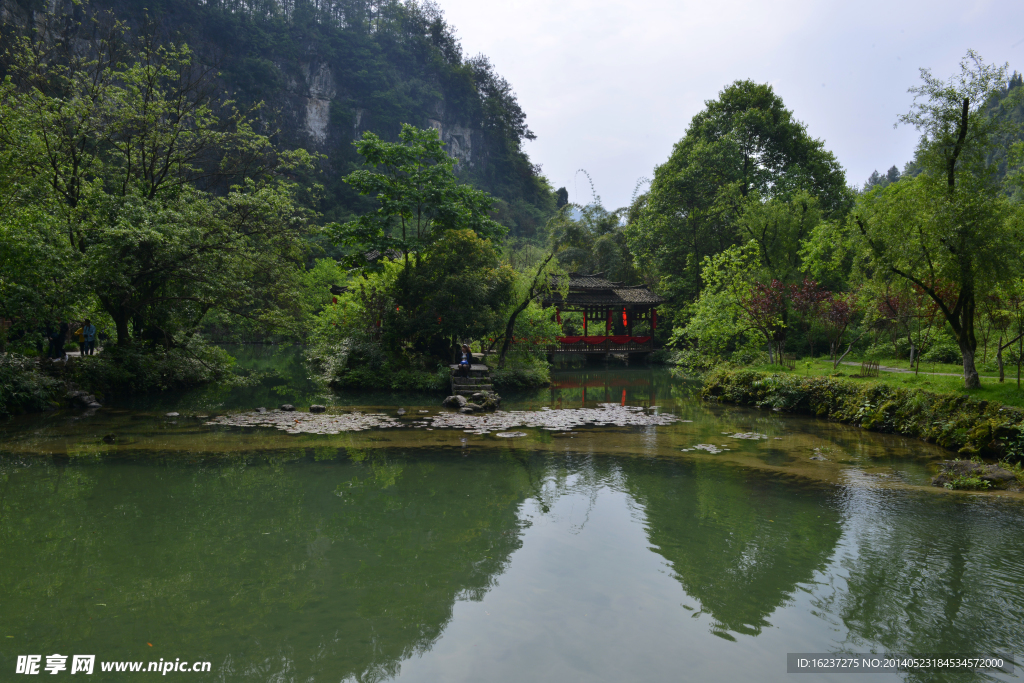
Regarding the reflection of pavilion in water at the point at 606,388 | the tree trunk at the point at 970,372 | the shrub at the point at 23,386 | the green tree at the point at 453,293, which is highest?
the green tree at the point at 453,293

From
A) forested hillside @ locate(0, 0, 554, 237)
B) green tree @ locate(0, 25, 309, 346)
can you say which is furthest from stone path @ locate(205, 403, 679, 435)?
forested hillside @ locate(0, 0, 554, 237)

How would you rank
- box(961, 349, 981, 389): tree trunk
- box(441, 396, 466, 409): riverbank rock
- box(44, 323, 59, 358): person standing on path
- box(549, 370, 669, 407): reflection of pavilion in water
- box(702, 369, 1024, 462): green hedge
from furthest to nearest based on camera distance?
box(549, 370, 669, 407): reflection of pavilion in water
box(441, 396, 466, 409): riverbank rock
box(44, 323, 59, 358): person standing on path
box(961, 349, 981, 389): tree trunk
box(702, 369, 1024, 462): green hedge

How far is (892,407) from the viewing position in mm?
10719

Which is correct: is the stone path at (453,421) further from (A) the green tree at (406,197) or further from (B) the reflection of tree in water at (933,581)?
(A) the green tree at (406,197)

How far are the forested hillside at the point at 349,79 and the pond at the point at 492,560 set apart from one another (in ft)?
112

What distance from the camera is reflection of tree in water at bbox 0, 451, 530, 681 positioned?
A: 3590 millimetres

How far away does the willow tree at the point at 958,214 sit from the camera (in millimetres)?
8953

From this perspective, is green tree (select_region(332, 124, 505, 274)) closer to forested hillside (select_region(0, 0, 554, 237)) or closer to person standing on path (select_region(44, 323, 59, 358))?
person standing on path (select_region(44, 323, 59, 358))

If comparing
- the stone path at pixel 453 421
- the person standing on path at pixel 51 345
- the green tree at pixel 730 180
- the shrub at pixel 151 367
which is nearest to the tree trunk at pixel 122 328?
the shrub at pixel 151 367

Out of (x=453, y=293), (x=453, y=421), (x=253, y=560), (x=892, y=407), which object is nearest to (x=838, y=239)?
(x=892, y=407)

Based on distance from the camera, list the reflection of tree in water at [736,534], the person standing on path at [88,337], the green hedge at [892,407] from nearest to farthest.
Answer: the reflection of tree in water at [736,534] < the green hedge at [892,407] < the person standing on path at [88,337]

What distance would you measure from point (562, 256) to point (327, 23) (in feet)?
159

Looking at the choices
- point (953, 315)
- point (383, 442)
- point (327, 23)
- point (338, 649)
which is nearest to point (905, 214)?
point (953, 315)

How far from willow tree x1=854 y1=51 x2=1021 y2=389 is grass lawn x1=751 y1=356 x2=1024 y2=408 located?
43cm
